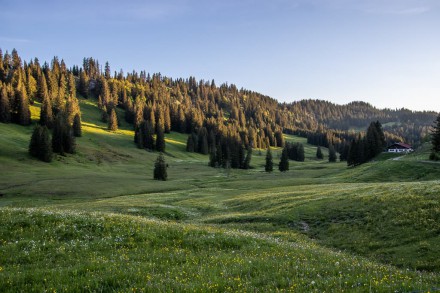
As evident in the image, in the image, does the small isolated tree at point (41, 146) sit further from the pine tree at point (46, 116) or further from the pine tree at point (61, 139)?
the pine tree at point (46, 116)

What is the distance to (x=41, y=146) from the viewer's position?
10038cm

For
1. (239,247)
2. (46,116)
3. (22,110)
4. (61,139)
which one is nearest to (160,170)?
(61,139)

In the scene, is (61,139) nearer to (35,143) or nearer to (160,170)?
(35,143)

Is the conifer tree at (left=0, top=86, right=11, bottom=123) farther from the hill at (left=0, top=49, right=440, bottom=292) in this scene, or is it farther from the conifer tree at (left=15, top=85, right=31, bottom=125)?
the hill at (left=0, top=49, right=440, bottom=292)

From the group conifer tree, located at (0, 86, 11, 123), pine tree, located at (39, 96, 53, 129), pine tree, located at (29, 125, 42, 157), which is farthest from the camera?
pine tree, located at (39, 96, 53, 129)

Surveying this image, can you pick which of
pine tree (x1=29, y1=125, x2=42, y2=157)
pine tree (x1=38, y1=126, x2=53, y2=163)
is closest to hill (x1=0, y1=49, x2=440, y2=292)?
pine tree (x1=38, y1=126, x2=53, y2=163)

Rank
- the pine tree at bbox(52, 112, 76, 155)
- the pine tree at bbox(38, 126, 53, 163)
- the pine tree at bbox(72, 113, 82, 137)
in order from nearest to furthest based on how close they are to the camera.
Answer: the pine tree at bbox(38, 126, 53, 163) → the pine tree at bbox(52, 112, 76, 155) → the pine tree at bbox(72, 113, 82, 137)

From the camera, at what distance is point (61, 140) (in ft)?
369

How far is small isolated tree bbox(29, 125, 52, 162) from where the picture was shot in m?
99.8

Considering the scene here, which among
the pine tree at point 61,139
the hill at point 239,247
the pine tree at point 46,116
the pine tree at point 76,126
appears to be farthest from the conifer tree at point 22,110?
the hill at point 239,247

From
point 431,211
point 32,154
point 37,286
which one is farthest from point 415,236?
point 32,154

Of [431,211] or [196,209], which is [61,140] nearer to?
[196,209]

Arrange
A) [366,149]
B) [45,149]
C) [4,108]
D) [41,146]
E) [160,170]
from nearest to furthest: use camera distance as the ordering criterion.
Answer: [160,170], [41,146], [45,149], [366,149], [4,108]

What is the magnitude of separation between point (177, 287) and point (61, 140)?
117m
